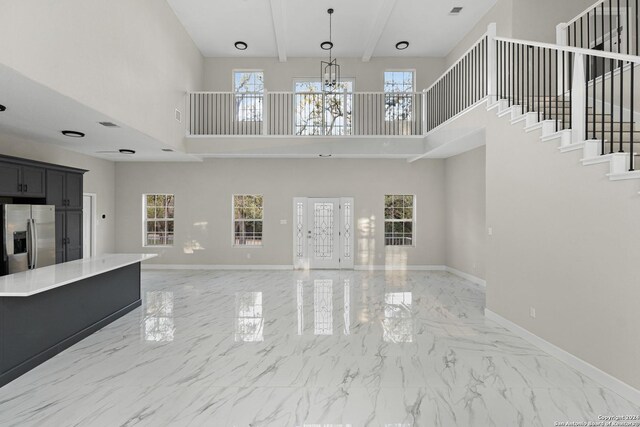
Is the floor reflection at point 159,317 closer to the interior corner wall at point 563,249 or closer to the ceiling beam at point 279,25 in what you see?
the interior corner wall at point 563,249

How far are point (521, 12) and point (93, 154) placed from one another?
30.8ft

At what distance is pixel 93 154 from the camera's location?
7.72m

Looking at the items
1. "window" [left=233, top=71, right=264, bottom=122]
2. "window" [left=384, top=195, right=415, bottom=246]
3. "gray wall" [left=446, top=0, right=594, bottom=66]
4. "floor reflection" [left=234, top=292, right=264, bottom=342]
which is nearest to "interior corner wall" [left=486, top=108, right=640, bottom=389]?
"gray wall" [left=446, top=0, right=594, bottom=66]

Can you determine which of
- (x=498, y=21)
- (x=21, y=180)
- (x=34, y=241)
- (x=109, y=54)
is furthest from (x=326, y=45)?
(x=34, y=241)

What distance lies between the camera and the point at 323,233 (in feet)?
29.4

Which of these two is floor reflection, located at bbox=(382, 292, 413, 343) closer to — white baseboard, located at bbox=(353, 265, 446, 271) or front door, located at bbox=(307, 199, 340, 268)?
white baseboard, located at bbox=(353, 265, 446, 271)

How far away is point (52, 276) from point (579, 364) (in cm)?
550

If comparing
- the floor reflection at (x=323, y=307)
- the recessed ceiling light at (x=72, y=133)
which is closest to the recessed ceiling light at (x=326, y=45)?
the recessed ceiling light at (x=72, y=133)

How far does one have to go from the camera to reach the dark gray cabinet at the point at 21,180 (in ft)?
15.9

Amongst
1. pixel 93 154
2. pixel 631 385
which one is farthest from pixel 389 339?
pixel 93 154

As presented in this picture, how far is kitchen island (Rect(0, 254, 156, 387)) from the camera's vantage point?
306cm

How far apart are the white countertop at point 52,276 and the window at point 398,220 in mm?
6102

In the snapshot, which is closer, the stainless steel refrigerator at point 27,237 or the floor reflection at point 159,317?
the floor reflection at point 159,317

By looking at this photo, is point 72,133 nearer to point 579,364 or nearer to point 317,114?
point 317,114
